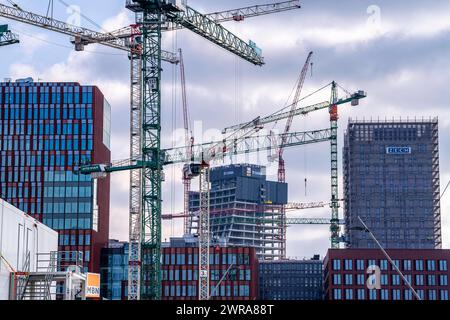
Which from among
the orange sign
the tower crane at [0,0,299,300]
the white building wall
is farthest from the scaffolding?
the tower crane at [0,0,299,300]

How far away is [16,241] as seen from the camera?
69312 millimetres

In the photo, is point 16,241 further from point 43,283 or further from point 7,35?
point 7,35

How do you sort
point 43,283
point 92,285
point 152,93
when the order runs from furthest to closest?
point 152,93 < point 92,285 < point 43,283

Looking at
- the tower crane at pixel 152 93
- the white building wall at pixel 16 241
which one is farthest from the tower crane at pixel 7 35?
the white building wall at pixel 16 241

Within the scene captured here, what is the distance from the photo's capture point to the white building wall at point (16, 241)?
6456 cm

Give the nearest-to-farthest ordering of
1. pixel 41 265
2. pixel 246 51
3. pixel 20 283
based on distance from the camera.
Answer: pixel 20 283 → pixel 41 265 → pixel 246 51

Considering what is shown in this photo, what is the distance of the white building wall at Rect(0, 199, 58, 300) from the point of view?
212 ft

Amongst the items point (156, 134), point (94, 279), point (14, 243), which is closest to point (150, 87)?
point (156, 134)

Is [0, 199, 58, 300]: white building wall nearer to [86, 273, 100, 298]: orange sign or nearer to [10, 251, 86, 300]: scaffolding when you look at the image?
[10, 251, 86, 300]: scaffolding

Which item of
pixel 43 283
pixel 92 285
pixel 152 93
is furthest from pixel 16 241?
pixel 152 93

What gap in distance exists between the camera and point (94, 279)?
81625 millimetres
